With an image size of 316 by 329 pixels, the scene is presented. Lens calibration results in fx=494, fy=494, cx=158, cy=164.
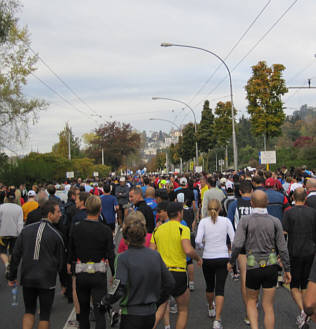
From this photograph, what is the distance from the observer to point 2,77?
33000mm

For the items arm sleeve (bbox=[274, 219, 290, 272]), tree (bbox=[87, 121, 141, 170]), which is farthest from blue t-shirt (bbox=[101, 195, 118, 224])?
tree (bbox=[87, 121, 141, 170])

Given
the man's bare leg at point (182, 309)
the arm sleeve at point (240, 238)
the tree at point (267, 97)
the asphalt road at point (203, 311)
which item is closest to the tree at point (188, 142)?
the tree at point (267, 97)

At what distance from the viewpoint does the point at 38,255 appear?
5578 mm

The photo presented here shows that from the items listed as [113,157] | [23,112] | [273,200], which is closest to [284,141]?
[113,157]

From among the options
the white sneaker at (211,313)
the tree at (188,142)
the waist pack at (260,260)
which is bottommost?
the white sneaker at (211,313)

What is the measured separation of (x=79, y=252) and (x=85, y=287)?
1.28 feet

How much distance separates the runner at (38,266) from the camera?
5543mm

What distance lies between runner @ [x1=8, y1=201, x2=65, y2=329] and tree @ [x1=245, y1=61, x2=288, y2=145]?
101 ft

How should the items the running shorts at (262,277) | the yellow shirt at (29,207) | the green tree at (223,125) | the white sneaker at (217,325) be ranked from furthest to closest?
the green tree at (223,125), the yellow shirt at (29,207), the white sneaker at (217,325), the running shorts at (262,277)

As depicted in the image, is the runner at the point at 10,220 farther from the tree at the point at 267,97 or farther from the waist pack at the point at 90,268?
the tree at the point at 267,97

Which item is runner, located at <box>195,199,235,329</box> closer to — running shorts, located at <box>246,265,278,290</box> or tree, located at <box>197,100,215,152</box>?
running shorts, located at <box>246,265,278,290</box>

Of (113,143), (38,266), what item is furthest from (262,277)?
(113,143)

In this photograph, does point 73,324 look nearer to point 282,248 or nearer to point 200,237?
point 200,237

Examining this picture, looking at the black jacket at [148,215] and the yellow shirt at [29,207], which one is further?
the yellow shirt at [29,207]
